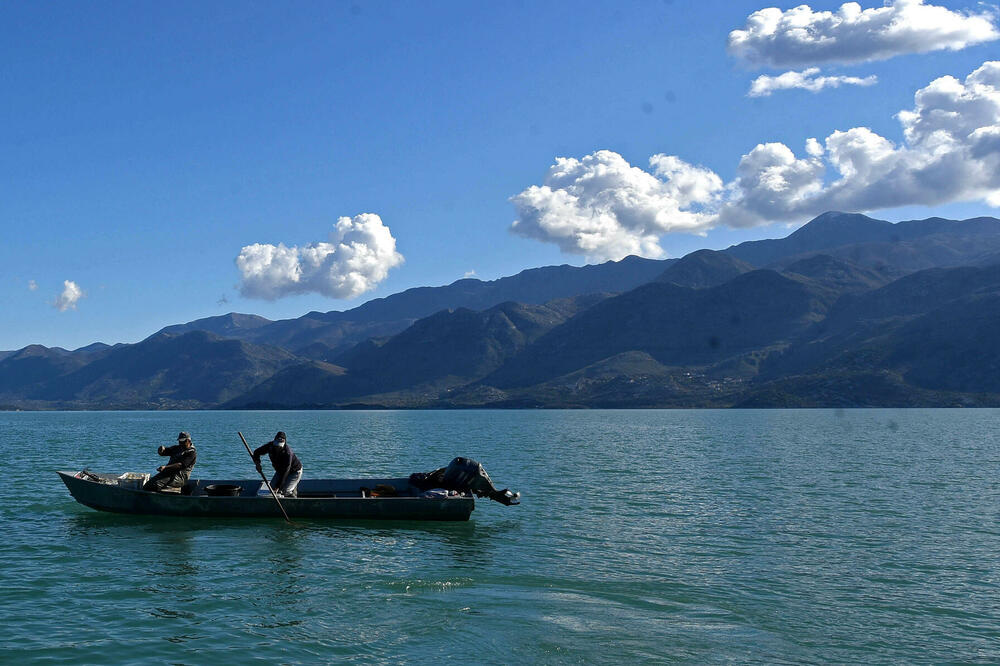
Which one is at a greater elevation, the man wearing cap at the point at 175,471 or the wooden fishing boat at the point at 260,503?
the man wearing cap at the point at 175,471

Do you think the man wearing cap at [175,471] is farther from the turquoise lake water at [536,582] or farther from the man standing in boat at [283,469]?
the man standing in boat at [283,469]

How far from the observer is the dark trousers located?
3316 cm

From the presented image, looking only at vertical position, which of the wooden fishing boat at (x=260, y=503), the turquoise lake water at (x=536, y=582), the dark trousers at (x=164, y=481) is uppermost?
the dark trousers at (x=164, y=481)

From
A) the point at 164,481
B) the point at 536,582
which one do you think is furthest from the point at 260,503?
the point at 536,582

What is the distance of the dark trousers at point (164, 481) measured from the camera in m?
33.2

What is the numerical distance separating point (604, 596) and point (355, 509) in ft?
46.3

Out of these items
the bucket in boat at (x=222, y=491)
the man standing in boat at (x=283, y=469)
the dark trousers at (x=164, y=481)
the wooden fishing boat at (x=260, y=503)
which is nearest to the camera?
the wooden fishing boat at (x=260, y=503)

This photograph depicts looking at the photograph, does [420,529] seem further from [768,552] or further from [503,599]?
[768,552]

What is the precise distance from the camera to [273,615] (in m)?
19.3

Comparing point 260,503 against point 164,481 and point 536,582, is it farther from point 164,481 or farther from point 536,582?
point 536,582

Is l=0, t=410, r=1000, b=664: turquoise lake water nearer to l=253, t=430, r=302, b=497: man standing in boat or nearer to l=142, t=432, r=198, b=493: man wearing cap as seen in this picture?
l=142, t=432, r=198, b=493: man wearing cap

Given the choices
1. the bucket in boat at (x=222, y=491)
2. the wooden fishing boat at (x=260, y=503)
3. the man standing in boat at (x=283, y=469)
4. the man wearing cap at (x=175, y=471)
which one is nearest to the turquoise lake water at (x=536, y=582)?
the wooden fishing boat at (x=260, y=503)

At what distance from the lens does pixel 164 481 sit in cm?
3322

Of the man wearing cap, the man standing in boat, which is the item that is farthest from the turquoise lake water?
the man standing in boat
